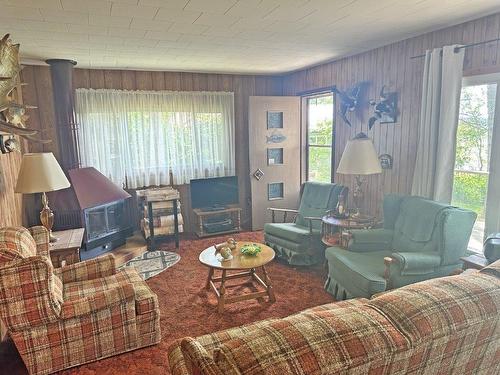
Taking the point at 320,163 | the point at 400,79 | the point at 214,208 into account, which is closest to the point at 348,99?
the point at 400,79

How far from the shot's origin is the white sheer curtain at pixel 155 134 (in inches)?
181

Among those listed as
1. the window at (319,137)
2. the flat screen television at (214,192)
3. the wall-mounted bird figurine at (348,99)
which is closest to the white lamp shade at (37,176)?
the flat screen television at (214,192)

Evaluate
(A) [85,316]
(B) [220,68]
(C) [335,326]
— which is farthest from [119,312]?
(B) [220,68]

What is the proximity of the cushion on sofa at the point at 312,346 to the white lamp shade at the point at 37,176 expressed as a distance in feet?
8.78

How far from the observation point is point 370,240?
10.7 feet

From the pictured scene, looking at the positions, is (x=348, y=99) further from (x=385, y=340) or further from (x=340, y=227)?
(x=385, y=340)

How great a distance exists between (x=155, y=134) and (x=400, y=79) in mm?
3289

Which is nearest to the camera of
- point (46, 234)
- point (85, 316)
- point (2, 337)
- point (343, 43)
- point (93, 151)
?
point (85, 316)

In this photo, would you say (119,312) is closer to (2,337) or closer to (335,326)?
(2,337)

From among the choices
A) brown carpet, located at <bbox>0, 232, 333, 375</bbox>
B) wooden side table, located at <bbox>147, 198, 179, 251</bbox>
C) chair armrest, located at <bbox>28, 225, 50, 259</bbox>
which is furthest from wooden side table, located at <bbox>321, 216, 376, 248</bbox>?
chair armrest, located at <bbox>28, 225, 50, 259</bbox>

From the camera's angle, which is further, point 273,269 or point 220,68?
point 220,68

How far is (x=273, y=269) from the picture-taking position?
3.90 m

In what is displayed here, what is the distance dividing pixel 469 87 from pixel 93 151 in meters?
4.39

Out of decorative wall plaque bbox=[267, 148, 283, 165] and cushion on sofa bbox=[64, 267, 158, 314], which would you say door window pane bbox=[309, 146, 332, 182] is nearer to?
decorative wall plaque bbox=[267, 148, 283, 165]
